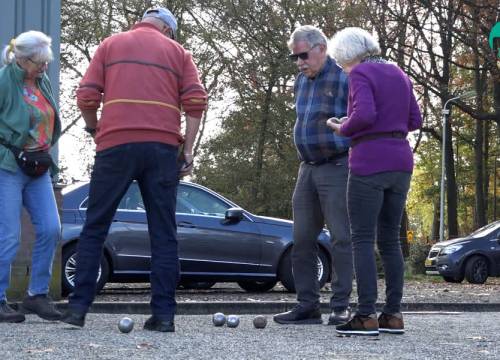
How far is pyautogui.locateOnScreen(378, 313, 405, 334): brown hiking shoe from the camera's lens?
23.1 feet

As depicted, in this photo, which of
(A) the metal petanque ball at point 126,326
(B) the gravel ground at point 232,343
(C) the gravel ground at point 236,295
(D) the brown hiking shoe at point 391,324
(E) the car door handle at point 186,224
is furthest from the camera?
(E) the car door handle at point 186,224

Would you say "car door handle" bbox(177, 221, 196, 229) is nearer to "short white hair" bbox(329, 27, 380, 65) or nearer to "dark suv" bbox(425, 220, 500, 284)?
"short white hair" bbox(329, 27, 380, 65)

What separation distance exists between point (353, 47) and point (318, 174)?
1037mm

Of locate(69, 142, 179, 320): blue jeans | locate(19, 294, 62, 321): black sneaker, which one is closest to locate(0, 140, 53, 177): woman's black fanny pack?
locate(69, 142, 179, 320): blue jeans

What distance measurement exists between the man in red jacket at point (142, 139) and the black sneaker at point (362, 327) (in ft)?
3.37

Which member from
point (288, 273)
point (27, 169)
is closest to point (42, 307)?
point (27, 169)

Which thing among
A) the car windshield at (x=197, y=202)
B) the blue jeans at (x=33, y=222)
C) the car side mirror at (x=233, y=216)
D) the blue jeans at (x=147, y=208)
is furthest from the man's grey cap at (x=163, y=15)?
the car side mirror at (x=233, y=216)

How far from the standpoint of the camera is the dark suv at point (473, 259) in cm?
2173

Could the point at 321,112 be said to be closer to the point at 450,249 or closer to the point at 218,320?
the point at 218,320

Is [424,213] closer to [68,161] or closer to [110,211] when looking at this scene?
[68,161]

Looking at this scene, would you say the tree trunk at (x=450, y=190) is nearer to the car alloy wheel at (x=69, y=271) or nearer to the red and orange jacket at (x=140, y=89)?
the car alloy wheel at (x=69, y=271)

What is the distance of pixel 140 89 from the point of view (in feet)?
21.8

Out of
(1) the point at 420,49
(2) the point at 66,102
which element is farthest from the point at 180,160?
(2) the point at 66,102

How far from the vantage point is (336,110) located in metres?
A: 7.66
